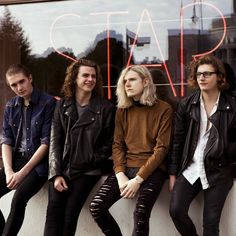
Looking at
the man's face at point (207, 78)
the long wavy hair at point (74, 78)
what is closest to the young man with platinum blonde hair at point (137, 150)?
the long wavy hair at point (74, 78)

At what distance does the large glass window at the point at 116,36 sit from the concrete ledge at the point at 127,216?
42.3 inches

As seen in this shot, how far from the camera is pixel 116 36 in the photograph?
490cm

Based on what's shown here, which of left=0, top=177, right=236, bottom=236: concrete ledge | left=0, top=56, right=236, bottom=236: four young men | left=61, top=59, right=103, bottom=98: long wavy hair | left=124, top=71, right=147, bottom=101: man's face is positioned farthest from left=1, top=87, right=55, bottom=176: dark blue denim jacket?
left=124, top=71, right=147, bottom=101: man's face

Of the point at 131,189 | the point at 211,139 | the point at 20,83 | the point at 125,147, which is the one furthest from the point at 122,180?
the point at 20,83

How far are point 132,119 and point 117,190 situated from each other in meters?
0.64

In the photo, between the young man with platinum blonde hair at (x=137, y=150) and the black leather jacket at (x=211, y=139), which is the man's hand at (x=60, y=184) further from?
the black leather jacket at (x=211, y=139)

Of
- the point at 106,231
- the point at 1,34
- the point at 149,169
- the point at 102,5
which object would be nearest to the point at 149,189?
the point at 149,169

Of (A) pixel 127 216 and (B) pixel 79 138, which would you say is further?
(A) pixel 127 216

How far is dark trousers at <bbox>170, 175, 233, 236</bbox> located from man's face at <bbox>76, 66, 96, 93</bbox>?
120 cm

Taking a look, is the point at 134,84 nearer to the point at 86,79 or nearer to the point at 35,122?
the point at 86,79

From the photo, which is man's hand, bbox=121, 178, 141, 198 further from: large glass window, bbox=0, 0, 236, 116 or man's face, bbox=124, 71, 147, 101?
large glass window, bbox=0, 0, 236, 116

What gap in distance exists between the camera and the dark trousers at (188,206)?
3805mm

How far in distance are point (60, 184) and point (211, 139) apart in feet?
4.43

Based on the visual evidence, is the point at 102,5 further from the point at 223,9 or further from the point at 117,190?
the point at 117,190
